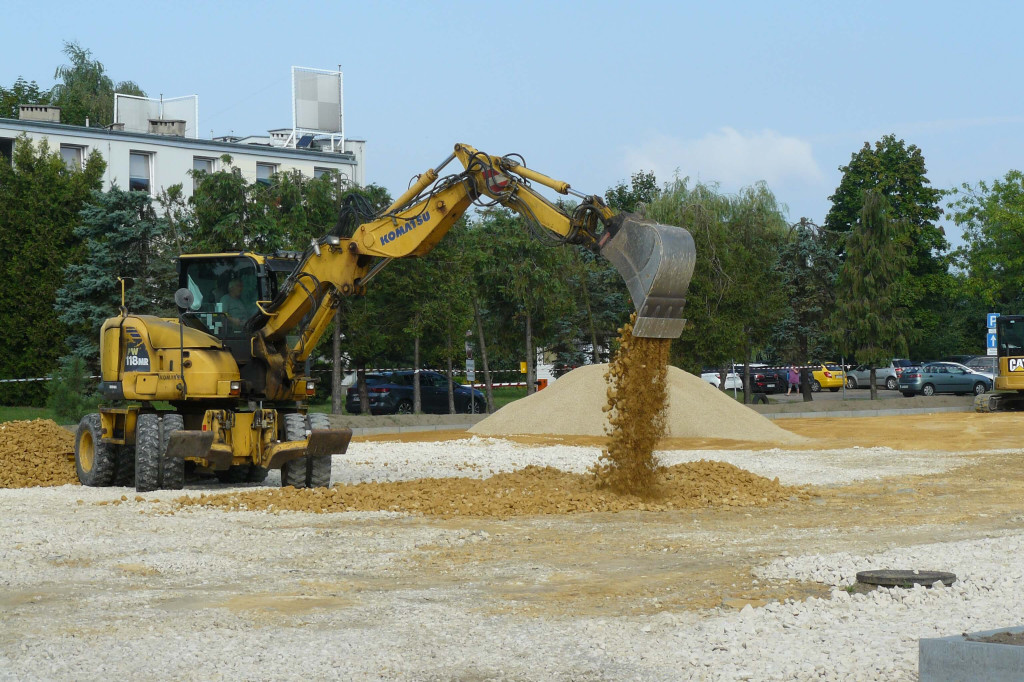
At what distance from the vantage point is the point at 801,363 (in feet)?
165

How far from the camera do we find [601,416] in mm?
28094

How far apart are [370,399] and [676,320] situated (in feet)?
85.0

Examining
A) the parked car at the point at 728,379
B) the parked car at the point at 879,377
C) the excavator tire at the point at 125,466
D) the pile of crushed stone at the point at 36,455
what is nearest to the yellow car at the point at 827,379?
the parked car at the point at 879,377

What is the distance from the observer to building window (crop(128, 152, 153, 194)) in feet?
174

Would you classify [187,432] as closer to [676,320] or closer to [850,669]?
[676,320]

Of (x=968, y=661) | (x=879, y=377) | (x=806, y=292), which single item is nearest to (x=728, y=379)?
(x=806, y=292)

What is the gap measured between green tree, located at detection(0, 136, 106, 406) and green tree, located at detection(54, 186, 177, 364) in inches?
51.7

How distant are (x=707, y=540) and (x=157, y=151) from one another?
46.4m

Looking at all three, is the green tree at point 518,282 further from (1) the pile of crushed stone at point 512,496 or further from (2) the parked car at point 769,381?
(1) the pile of crushed stone at point 512,496

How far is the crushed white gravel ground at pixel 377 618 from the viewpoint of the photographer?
681 centimetres

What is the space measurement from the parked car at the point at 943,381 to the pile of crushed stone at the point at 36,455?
37.5 meters

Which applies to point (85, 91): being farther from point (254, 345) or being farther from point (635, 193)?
point (254, 345)

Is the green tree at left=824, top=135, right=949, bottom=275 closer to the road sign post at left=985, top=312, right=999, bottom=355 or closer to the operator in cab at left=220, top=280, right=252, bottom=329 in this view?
the road sign post at left=985, top=312, right=999, bottom=355

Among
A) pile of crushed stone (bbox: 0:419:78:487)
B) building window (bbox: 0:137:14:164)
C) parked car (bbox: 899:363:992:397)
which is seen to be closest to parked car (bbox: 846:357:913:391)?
parked car (bbox: 899:363:992:397)
